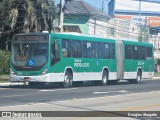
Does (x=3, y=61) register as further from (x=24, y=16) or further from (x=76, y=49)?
(x=76, y=49)

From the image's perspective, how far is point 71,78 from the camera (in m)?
30.3

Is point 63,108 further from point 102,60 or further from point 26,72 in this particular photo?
point 102,60

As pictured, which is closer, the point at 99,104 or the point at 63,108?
the point at 63,108

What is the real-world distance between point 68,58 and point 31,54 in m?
2.43

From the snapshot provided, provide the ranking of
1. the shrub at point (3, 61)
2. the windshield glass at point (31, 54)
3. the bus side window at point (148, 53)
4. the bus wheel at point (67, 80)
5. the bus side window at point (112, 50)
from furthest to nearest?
1. the shrub at point (3, 61)
2. the bus side window at point (148, 53)
3. the bus side window at point (112, 50)
4. the bus wheel at point (67, 80)
5. the windshield glass at point (31, 54)

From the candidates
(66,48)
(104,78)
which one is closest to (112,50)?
(104,78)

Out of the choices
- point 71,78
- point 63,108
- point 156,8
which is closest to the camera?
point 63,108

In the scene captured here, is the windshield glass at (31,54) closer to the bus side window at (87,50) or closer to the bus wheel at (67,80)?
the bus wheel at (67,80)

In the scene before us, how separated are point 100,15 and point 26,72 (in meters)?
46.9

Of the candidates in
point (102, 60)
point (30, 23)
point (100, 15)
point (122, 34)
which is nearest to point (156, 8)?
point (122, 34)

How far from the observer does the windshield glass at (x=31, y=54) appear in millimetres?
28359

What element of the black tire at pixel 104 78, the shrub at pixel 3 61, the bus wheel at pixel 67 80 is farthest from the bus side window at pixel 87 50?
the shrub at pixel 3 61

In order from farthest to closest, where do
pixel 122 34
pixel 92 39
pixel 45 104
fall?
pixel 122 34 → pixel 92 39 → pixel 45 104

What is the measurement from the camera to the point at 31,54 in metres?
28.5
